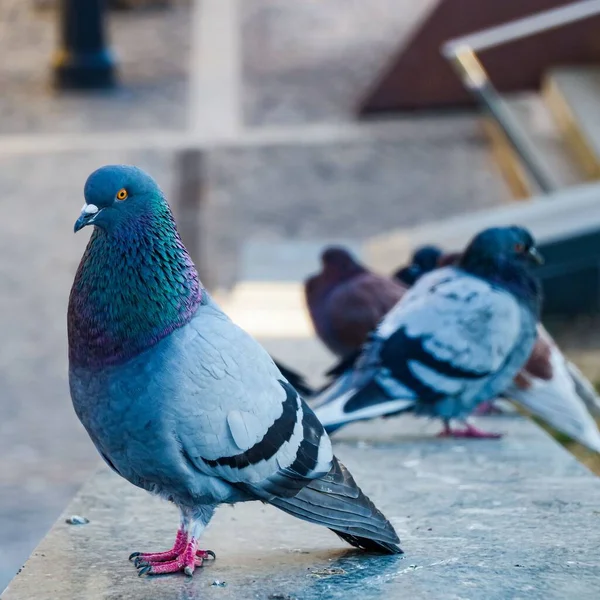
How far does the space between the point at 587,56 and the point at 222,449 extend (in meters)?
8.02

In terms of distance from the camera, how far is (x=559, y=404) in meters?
4.87

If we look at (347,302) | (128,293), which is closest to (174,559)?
(128,293)

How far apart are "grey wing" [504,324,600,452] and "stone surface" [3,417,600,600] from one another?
1.36 feet

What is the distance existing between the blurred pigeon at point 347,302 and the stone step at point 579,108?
3386 millimetres

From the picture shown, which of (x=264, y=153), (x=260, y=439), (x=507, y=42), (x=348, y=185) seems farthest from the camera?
(x=264, y=153)

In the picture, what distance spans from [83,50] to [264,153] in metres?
3.43

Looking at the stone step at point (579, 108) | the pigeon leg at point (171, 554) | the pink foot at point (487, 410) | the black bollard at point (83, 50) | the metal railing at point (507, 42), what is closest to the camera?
the pigeon leg at point (171, 554)

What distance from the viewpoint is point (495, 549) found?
3236 mm

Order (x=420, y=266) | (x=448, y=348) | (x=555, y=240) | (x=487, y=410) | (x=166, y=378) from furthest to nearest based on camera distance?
(x=555, y=240)
(x=420, y=266)
(x=487, y=410)
(x=448, y=348)
(x=166, y=378)

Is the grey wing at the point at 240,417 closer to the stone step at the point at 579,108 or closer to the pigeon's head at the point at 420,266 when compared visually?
the pigeon's head at the point at 420,266

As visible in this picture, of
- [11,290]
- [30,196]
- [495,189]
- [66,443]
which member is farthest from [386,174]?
[66,443]

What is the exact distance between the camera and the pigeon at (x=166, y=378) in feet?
9.19

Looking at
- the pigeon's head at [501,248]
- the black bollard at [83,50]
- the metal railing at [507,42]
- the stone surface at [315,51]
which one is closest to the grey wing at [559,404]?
the pigeon's head at [501,248]

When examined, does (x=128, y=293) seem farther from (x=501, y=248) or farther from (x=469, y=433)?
(x=469, y=433)
